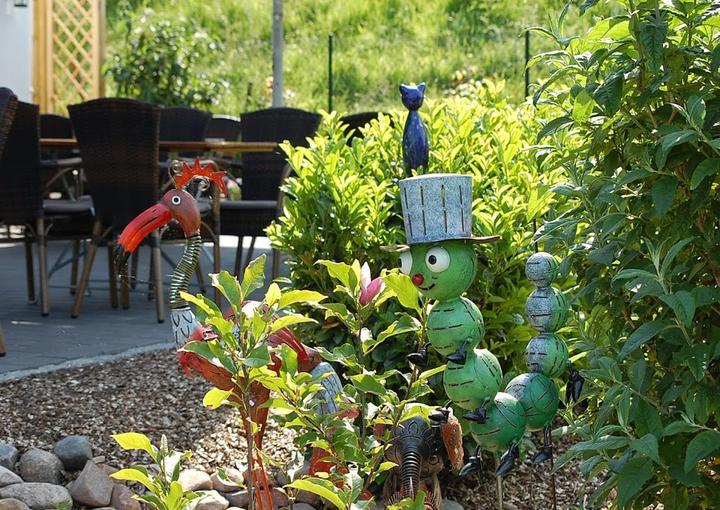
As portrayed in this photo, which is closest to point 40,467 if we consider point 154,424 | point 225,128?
point 154,424

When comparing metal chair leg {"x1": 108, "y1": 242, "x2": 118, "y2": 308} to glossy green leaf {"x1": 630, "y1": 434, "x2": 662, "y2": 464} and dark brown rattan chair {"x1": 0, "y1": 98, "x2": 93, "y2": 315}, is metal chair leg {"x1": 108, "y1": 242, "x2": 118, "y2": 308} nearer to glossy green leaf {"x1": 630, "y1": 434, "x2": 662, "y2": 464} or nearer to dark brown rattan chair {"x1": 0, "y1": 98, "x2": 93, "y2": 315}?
dark brown rattan chair {"x1": 0, "y1": 98, "x2": 93, "y2": 315}

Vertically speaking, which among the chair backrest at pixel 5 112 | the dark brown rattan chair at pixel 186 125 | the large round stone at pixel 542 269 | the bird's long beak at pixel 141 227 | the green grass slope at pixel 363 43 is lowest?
the large round stone at pixel 542 269

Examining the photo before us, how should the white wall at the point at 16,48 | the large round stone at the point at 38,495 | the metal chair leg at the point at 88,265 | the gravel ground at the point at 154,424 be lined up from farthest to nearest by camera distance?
the white wall at the point at 16,48, the metal chair leg at the point at 88,265, the gravel ground at the point at 154,424, the large round stone at the point at 38,495

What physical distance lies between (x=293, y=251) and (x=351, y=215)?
240 mm

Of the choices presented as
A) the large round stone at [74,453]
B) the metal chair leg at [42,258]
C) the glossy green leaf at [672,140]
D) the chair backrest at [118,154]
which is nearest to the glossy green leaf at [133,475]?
the glossy green leaf at [672,140]

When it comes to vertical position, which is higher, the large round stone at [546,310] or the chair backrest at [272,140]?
the chair backrest at [272,140]

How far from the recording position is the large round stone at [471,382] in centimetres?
181

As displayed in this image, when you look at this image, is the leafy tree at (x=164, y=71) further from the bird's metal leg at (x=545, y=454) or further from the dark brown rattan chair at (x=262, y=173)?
the bird's metal leg at (x=545, y=454)

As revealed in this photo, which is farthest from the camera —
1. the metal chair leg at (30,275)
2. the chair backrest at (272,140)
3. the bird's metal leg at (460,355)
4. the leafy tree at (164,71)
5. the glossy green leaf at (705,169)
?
the leafy tree at (164,71)

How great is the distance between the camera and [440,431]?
2221 mm

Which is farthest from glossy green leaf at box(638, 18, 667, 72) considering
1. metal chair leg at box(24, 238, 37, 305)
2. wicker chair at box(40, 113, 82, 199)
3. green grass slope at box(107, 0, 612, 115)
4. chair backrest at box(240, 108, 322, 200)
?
green grass slope at box(107, 0, 612, 115)

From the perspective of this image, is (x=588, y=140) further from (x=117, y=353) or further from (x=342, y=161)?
(x=117, y=353)

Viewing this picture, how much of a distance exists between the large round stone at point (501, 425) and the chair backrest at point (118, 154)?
3.76 meters

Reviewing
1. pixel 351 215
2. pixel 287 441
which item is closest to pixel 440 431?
pixel 351 215
